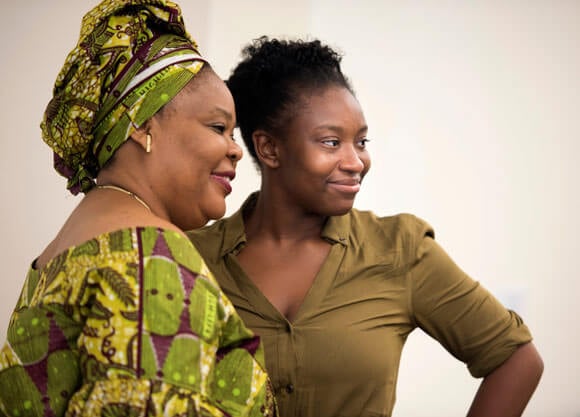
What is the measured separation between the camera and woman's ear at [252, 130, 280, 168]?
1.97 meters

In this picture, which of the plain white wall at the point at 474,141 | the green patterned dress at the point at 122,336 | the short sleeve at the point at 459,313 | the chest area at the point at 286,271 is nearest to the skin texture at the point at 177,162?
the green patterned dress at the point at 122,336

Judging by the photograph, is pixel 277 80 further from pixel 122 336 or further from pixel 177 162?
pixel 122 336

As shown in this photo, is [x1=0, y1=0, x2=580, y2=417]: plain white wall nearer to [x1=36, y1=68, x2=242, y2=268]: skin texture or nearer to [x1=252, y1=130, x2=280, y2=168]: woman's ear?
[x1=252, y1=130, x2=280, y2=168]: woman's ear

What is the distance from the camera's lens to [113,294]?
1.13 metres

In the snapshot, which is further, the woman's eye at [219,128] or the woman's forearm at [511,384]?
the woman's forearm at [511,384]

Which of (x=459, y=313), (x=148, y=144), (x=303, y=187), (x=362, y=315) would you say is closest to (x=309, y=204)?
(x=303, y=187)

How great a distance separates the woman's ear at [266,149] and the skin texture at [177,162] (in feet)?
1.79

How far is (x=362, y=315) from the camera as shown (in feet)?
6.02

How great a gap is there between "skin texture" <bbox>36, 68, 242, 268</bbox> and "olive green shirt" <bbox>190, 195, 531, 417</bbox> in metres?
0.48

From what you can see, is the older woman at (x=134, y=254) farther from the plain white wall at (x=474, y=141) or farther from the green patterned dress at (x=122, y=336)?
the plain white wall at (x=474, y=141)

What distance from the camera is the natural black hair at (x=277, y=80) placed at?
6.40 ft

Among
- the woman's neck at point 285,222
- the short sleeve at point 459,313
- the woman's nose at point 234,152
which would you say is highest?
the woman's nose at point 234,152

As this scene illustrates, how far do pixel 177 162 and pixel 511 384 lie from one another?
1.07 meters

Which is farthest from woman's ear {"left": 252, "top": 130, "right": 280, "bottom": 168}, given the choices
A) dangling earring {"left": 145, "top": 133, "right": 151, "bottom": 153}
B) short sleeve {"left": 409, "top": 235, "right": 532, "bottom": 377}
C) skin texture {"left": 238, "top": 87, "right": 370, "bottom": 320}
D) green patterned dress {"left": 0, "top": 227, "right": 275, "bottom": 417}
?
green patterned dress {"left": 0, "top": 227, "right": 275, "bottom": 417}
